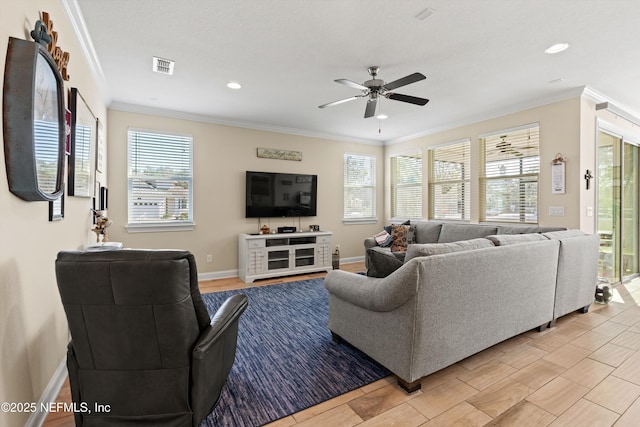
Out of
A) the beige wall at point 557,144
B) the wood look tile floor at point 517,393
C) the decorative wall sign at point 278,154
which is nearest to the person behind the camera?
the wood look tile floor at point 517,393

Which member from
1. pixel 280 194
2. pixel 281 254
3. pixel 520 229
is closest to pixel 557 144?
pixel 520 229

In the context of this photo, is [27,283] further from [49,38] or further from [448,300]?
[448,300]

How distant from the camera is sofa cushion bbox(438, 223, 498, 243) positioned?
432 centimetres

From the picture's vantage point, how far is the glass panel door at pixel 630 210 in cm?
463

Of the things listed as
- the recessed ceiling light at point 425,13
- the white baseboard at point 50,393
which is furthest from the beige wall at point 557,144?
the white baseboard at point 50,393

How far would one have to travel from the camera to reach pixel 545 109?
402 centimetres

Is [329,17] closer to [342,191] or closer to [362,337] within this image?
[362,337]

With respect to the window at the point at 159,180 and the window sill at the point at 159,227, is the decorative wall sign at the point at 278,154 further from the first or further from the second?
the window sill at the point at 159,227

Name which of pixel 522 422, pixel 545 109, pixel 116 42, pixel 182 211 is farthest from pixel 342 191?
pixel 522 422

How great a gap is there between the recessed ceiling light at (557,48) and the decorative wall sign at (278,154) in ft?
12.5

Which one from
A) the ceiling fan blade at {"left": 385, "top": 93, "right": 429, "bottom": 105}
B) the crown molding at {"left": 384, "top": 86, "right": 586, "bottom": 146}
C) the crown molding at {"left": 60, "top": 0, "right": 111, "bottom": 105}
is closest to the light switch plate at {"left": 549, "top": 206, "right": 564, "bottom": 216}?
the crown molding at {"left": 384, "top": 86, "right": 586, "bottom": 146}

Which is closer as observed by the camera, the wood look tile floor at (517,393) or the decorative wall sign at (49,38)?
the decorative wall sign at (49,38)

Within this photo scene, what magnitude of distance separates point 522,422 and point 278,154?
187 inches

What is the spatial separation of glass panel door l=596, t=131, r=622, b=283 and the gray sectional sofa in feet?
6.95
